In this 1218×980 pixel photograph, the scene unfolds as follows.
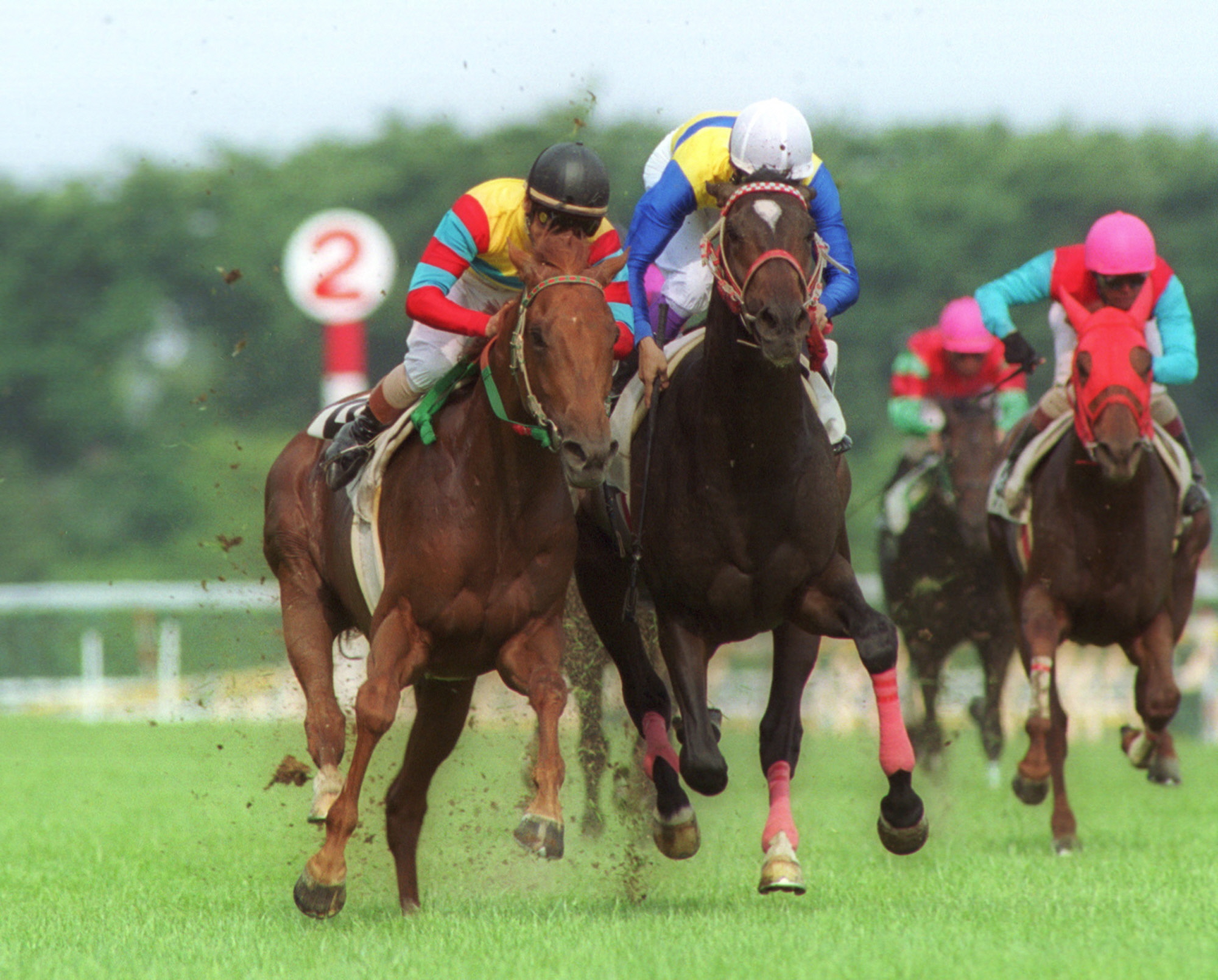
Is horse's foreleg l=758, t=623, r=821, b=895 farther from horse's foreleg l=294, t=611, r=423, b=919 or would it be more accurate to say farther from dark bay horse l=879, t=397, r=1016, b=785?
dark bay horse l=879, t=397, r=1016, b=785

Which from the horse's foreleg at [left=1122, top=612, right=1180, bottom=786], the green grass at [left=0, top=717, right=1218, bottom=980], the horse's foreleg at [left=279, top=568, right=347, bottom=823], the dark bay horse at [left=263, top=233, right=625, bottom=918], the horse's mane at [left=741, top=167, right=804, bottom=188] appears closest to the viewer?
the green grass at [left=0, top=717, right=1218, bottom=980]

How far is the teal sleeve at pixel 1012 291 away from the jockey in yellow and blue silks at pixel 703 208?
2.01 meters

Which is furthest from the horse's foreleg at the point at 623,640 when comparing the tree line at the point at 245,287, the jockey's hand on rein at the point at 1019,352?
the tree line at the point at 245,287

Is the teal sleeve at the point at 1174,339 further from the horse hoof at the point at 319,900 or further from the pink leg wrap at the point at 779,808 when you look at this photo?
the horse hoof at the point at 319,900

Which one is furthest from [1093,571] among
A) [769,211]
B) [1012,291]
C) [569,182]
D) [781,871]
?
[569,182]

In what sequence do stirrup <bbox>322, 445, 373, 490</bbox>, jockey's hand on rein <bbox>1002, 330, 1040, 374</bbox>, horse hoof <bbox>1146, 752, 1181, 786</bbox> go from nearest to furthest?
1. stirrup <bbox>322, 445, 373, 490</bbox>
2. jockey's hand on rein <bbox>1002, 330, 1040, 374</bbox>
3. horse hoof <bbox>1146, 752, 1181, 786</bbox>

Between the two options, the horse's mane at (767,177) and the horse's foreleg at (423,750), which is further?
the horse's foreleg at (423,750)

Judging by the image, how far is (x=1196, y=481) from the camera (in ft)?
27.4

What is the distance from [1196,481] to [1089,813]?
2.33 metres

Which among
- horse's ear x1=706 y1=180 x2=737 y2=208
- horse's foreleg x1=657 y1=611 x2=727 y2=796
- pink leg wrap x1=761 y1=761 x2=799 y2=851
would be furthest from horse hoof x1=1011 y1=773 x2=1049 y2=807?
horse's ear x1=706 y1=180 x2=737 y2=208

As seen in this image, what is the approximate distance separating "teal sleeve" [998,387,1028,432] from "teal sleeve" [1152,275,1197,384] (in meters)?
3.32

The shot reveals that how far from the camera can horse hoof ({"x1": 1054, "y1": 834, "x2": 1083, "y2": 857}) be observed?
26.0ft

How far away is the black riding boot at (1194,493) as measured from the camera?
8.25 meters

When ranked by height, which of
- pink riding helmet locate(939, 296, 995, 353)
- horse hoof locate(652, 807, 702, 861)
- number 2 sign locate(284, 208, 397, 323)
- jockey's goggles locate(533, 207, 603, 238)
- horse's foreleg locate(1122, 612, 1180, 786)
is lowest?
horse hoof locate(652, 807, 702, 861)
